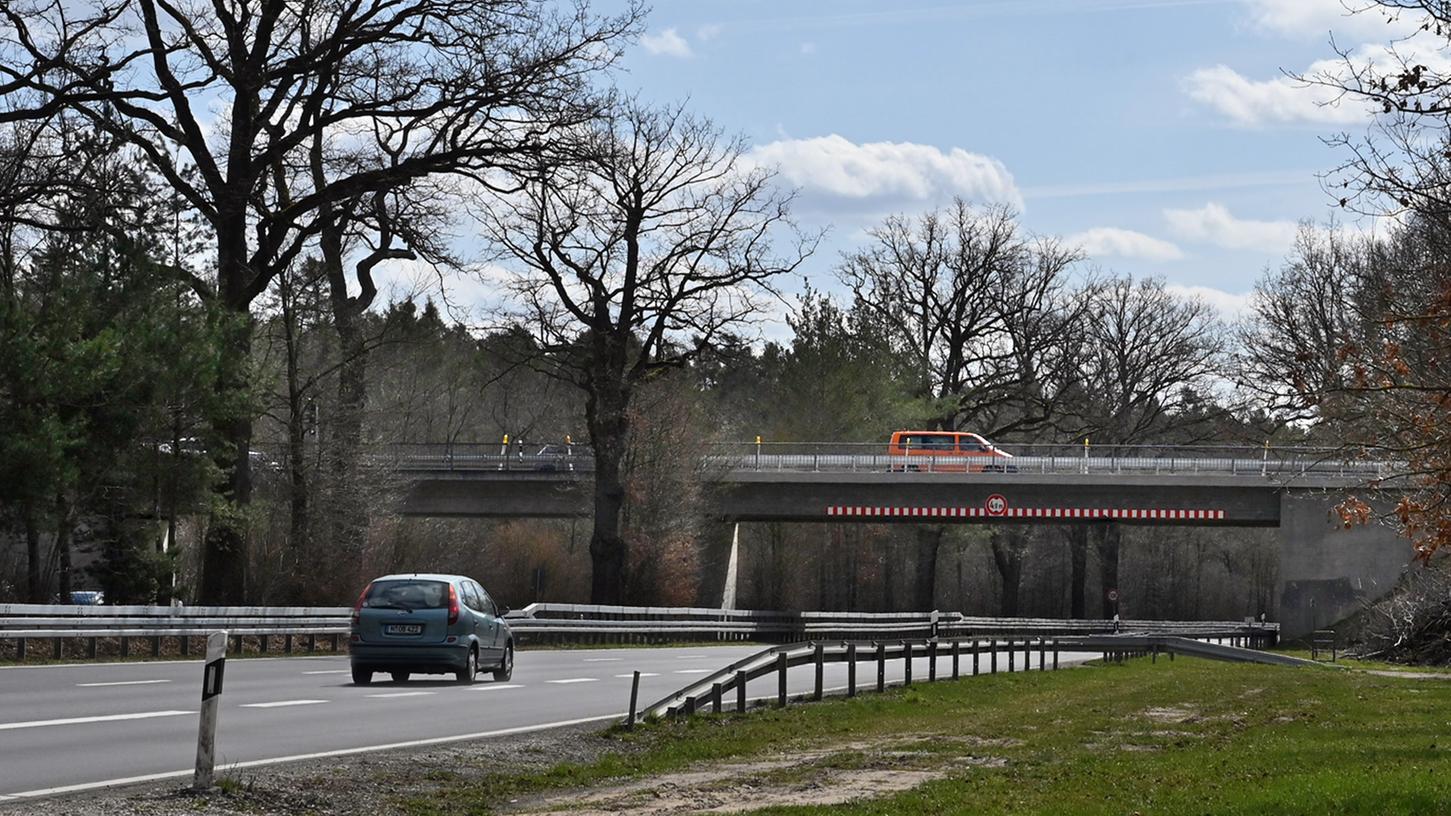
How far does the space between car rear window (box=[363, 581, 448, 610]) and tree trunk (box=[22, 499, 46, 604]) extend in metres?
9.99

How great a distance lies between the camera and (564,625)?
45.2 meters

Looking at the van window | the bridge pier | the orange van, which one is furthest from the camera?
the van window

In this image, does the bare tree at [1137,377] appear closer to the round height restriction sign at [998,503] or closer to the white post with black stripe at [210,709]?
the round height restriction sign at [998,503]

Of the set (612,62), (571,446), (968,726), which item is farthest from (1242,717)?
(571,446)

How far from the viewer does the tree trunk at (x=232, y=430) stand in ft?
116

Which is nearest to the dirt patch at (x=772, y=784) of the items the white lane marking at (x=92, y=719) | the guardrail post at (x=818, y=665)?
the white lane marking at (x=92, y=719)

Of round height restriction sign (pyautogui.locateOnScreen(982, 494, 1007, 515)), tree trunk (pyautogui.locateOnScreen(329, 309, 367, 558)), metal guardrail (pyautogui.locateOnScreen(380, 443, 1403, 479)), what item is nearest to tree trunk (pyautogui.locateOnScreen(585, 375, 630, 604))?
metal guardrail (pyautogui.locateOnScreen(380, 443, 1403, 479))

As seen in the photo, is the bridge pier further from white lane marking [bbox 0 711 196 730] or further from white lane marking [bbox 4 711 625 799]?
white lane marking [bbox 0 711 196 730]

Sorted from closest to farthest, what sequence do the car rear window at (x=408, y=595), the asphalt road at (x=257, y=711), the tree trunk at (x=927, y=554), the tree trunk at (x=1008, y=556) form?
the asphalt road at (x=257, y=711) → the car rear window at (x=408, y=595) → the tree trunk at (x=927, y=554) → the tree trunk at (x=1008, y=556)

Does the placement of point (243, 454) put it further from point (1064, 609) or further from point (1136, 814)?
point (1064, 609)

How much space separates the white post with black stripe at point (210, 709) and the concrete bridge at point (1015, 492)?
53171 millimetres

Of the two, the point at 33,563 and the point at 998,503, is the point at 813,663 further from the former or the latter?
the point at 998,503

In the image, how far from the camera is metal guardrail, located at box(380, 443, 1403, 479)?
64.3m

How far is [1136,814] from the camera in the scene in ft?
37.7
